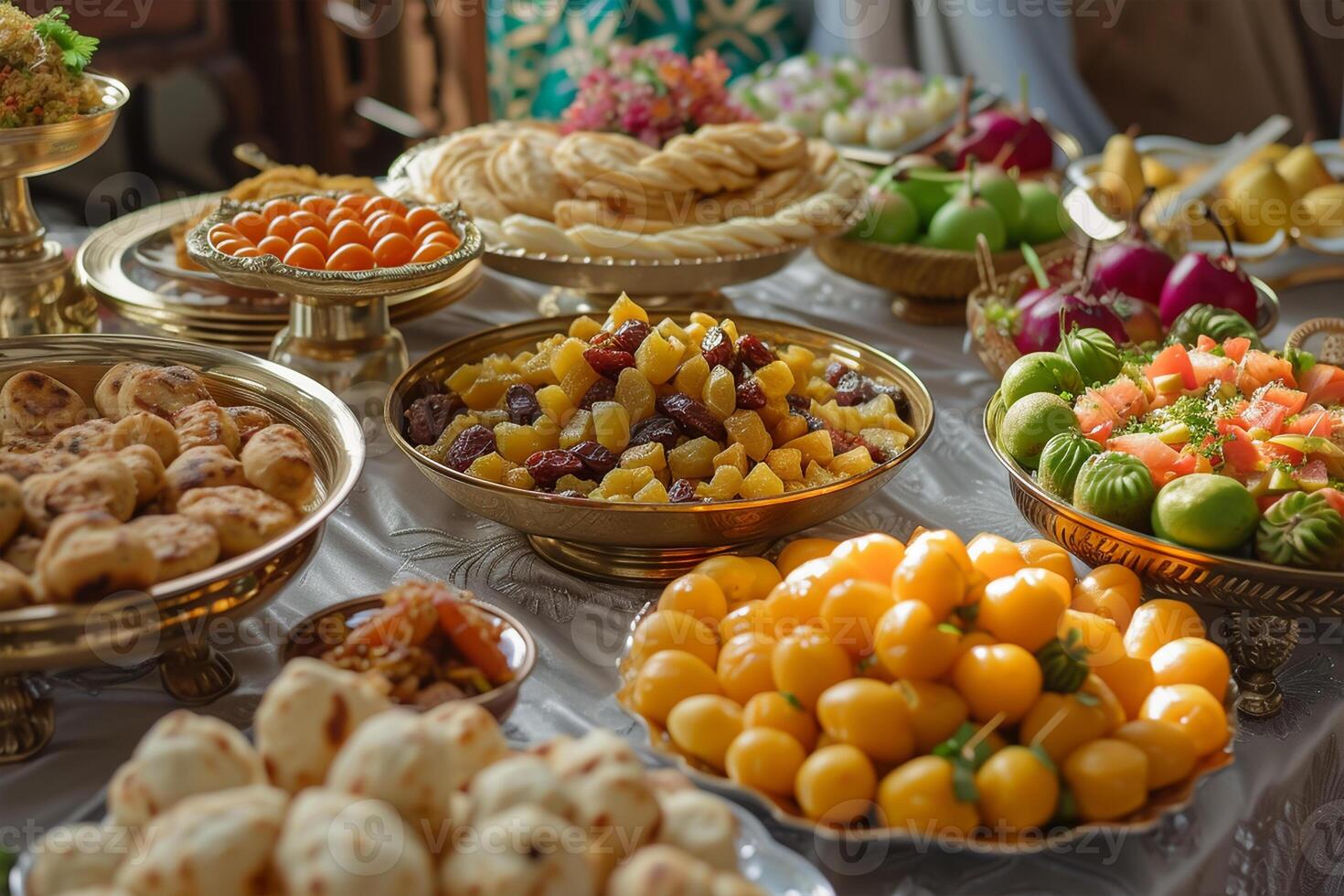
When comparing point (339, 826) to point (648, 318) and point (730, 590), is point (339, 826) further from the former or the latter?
point (648, 318)

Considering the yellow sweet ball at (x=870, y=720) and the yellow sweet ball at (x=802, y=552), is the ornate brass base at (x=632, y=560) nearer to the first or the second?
the yellow sweet ball at (x=802, y=552)

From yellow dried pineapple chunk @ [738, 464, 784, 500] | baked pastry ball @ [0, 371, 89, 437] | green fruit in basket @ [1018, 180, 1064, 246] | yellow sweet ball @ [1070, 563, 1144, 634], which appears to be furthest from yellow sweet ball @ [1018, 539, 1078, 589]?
green fruit in basket @ [1018, 180, 1064, 246]

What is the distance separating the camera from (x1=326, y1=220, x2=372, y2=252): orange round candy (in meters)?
1.36

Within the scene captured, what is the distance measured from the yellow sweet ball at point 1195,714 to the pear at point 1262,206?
53.7 inches

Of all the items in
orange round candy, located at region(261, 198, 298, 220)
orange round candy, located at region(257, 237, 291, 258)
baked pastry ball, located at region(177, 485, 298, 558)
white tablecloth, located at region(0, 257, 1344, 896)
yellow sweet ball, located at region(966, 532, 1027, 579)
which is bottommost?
white tablecloth, located at region(0, 257, 1344, 896)

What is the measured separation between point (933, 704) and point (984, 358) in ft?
2.76

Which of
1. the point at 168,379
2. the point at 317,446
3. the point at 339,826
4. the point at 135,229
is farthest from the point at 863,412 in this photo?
the point at 135,229

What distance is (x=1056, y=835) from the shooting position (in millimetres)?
778

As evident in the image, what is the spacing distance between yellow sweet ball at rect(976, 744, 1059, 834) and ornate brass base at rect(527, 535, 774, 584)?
0.39 m

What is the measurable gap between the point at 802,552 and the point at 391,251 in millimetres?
629

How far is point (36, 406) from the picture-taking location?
3.51 feet

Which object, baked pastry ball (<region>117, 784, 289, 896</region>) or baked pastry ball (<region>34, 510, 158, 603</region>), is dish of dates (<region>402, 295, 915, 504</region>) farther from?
baked pastry ball (<region>117, 784, 289, 896</region>)

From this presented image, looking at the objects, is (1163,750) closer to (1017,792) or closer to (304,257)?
(1017,792)

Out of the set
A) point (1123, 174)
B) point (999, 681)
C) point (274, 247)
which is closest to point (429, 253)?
point (274, 247)
